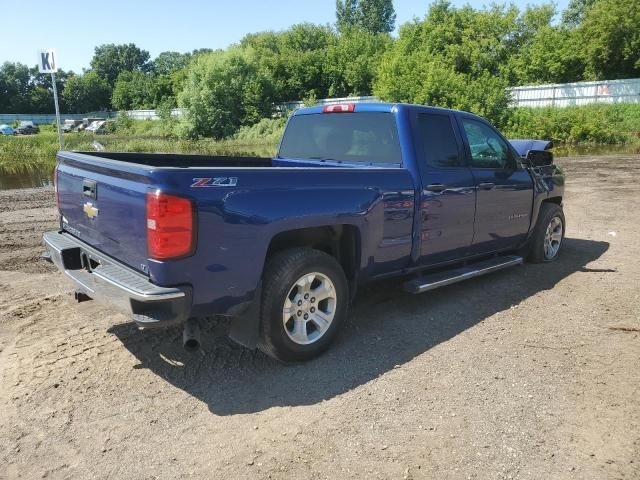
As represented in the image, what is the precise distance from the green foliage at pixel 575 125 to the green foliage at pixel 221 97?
26.1 m

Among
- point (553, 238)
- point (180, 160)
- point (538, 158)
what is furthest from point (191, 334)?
point (553, 238)

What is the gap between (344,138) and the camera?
5.20 meters

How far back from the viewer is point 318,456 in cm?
294

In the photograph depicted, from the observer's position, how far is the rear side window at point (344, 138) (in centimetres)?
483

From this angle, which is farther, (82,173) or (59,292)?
(59,292)

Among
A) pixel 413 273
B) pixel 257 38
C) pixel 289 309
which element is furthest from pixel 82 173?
pixel 257 38

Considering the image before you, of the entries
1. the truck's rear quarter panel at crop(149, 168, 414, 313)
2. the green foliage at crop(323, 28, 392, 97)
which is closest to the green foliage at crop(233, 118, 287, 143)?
the green foliage at crop(323, 28, 392, 97)

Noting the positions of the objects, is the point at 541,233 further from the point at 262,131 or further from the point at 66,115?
the point at 66,115

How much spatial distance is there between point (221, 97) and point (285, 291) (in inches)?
1847

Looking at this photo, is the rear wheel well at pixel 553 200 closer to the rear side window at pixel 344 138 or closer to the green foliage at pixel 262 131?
the rear side window at pixel 344 138

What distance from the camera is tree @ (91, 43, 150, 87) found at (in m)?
136

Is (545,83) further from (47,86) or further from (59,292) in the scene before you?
(47,86)

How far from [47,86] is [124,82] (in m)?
27.5

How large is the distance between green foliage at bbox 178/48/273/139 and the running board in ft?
145
